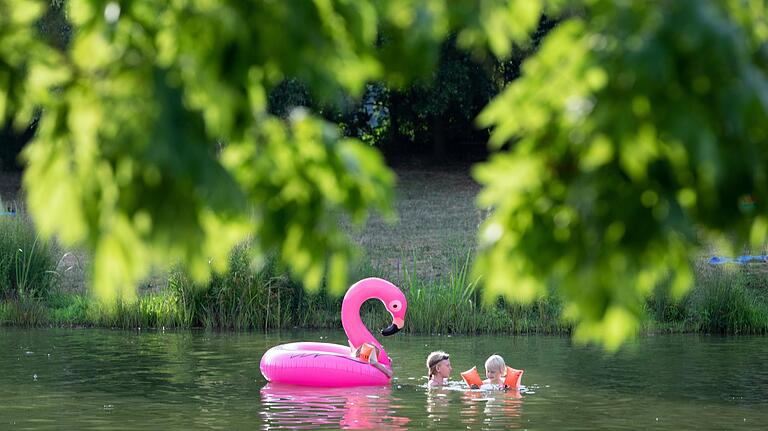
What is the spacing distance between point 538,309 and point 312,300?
11.3 ft

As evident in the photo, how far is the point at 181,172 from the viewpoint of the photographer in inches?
136

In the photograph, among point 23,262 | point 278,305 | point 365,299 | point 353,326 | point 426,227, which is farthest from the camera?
point 426,227

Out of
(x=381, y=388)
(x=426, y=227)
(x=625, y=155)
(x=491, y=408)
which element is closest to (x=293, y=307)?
(x=381, y=388)

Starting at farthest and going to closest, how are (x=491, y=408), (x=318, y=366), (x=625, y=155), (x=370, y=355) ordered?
(x=370, y=355)
(x=318, y=366)
(x=491, y=408)
(x=625, y=155)

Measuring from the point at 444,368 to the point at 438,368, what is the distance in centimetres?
10

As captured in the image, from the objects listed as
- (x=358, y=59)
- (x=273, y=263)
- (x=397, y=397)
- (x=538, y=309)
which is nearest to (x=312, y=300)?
(x=273, y=263)

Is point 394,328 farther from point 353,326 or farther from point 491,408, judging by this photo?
point 491,408

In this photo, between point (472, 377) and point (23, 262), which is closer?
point (472, 377)

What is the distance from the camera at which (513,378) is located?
1461 centimetres

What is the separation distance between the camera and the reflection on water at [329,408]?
41.7ft

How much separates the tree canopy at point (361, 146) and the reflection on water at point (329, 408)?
8668mm

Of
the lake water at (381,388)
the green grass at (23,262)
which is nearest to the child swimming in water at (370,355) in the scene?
the lake water at (381,388)

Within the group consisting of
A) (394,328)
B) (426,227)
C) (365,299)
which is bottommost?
(394,328)

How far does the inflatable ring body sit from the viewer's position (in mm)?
15188
